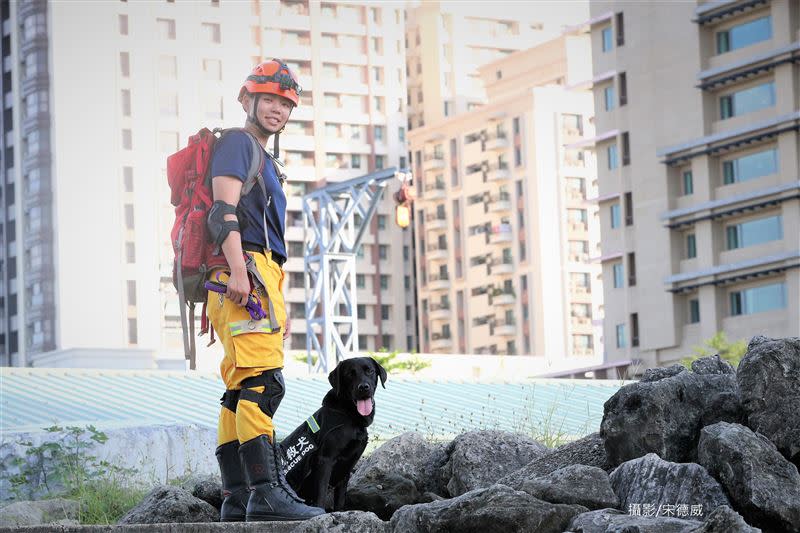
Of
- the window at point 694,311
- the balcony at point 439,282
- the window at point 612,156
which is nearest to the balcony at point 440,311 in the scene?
the balcony at point 439,282

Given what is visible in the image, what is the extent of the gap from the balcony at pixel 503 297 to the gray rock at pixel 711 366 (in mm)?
113776

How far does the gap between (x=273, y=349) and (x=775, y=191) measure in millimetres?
66452

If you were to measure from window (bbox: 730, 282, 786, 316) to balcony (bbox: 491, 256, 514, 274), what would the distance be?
166 feet

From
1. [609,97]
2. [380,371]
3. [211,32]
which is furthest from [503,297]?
[380,371]

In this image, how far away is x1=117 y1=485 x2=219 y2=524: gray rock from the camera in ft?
28.7

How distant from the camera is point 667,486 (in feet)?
24.4

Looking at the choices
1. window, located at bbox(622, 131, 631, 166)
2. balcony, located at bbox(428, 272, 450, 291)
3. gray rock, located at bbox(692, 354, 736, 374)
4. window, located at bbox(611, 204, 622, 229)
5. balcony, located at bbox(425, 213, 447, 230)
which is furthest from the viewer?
balcony, located at bbox(425, 213, 447, 230)

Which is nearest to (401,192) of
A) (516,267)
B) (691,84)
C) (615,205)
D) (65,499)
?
(65,499)

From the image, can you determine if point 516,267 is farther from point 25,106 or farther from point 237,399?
point 237,399

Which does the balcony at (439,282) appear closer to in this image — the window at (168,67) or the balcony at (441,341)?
the balcony at (441,341)

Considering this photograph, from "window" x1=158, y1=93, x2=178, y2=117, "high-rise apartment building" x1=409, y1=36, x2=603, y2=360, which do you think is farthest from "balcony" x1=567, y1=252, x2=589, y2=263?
"window" x1=158, y1=93, x2=178, y2=117

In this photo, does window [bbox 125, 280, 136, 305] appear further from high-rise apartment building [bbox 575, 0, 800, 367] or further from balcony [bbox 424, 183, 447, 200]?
high-rise apartment building [bbox 575, 0, 800, 367]

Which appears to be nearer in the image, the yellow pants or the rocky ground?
the rocky ground

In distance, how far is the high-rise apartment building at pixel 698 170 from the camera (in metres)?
73.1
